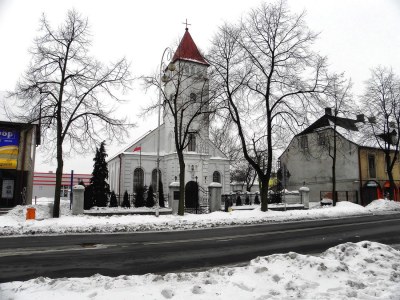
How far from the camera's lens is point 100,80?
20656 millimetres

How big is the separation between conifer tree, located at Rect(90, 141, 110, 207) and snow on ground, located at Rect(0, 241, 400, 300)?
24747 mm

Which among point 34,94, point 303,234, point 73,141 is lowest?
point 303,234

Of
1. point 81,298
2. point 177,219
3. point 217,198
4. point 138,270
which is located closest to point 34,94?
point 177,219

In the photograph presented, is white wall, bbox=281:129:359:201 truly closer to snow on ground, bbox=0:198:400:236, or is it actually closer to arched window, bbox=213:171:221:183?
arched window, bbox=213:171:221:183

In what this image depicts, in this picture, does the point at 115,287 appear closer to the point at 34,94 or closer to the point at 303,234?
the point at 303,234

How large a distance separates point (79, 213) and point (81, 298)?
17.7m

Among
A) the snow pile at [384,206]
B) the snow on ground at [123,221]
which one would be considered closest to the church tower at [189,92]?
the snow on ground at [123,221]

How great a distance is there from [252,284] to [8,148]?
23492 mm

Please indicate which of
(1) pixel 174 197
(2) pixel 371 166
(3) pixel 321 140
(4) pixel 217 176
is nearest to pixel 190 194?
(4) pixel 217 176

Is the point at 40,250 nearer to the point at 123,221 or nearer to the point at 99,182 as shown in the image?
the point at 123,221

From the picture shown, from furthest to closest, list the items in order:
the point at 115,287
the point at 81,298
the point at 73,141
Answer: the point at 73,141 < the point at 115,287 < the point at 81,298

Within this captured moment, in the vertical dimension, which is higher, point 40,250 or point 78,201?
point 78,201

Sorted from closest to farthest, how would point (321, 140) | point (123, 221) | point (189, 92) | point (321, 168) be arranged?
point (123, 221)
point (321, 140)
point (189, 92)
point (321, 168)

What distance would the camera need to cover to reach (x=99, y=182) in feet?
98.9
